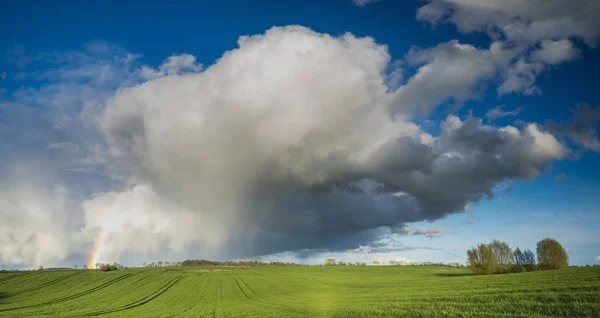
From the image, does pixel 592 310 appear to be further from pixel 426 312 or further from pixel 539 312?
pixel 426 312

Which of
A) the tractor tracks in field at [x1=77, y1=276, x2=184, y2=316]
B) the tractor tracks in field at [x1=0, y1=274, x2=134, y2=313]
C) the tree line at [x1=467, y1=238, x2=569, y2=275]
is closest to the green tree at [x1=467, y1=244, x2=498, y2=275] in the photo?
the tree line at [x1=467, y1=238, x2=569, y2=275]

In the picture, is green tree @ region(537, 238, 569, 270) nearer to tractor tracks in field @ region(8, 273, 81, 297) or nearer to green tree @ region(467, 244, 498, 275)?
green tree @ region(467, 244, 498, 275)

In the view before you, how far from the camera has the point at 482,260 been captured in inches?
4306

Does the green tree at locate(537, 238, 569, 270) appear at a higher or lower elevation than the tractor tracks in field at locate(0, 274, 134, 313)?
higher

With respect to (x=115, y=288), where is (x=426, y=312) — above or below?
above

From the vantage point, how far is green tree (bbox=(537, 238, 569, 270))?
10269 cm

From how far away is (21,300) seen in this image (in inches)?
3024

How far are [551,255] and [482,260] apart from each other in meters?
20.5

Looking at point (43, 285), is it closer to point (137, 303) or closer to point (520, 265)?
point (137, 303)

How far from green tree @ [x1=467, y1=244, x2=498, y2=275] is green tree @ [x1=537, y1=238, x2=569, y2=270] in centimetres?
1446

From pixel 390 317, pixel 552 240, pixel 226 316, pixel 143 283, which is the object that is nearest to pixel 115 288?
pixel 143 283

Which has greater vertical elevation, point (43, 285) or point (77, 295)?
point (43, 285)

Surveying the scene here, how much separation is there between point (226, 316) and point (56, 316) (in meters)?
30.0

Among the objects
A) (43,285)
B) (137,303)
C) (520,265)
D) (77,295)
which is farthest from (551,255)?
(43,285)
